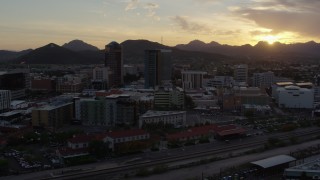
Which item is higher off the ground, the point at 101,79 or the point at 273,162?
the point at 101,79

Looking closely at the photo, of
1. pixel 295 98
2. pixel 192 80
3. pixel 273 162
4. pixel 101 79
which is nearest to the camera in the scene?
pixel 273 162

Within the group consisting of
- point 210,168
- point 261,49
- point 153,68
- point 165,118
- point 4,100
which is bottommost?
point 210,168

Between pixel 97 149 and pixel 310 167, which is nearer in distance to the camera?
pixel 310 167

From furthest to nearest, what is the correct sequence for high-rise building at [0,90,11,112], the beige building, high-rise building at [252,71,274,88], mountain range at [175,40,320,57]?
mountain range at [175,40,320,57] < high-rise building at [252,71,274,88] < high-rise building at [0,90,11,112] < the beige building

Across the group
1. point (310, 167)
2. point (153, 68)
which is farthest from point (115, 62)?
point (310, 167)

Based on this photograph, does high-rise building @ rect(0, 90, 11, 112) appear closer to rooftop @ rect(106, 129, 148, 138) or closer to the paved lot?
rooftop @ rect(106, 129, 148, 138)

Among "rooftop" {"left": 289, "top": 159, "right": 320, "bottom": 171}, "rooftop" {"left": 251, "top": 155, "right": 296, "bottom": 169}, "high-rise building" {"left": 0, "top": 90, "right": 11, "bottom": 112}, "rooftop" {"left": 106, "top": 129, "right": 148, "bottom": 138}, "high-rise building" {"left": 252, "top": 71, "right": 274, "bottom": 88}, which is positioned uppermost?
"high-rise building" {"left": 252, "top": 71, "right": 274, "bottom": 88}

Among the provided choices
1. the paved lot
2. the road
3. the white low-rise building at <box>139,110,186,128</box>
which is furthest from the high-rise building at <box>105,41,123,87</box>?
the paved lot

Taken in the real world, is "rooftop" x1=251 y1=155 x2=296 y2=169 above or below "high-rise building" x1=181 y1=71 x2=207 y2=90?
below

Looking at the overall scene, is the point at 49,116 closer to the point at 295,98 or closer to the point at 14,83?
the point at 14,83
